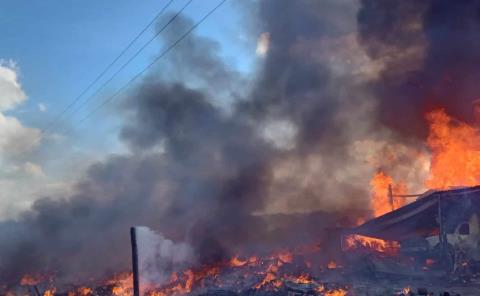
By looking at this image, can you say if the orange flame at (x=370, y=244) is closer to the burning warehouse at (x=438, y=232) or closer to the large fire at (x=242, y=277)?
the burning warehouse at (x=438, y=232)

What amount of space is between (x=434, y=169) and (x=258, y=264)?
13247 mm

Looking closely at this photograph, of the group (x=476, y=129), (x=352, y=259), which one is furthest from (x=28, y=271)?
(x=476, y=129)

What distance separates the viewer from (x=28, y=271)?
28531mm

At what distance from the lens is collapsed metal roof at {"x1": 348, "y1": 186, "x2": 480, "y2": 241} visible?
20250mm

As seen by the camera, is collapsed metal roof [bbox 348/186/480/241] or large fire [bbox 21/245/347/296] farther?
collapsed metal roof [bbox 348/186/480/241]

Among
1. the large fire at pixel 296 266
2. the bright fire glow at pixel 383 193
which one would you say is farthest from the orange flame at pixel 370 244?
the bright fire glow at pixel 383 193

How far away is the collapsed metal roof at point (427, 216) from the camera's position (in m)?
20.2

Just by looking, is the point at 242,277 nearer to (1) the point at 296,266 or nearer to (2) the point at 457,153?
(1) the point at 296,266

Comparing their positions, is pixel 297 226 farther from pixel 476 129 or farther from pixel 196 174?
pixel 476 129

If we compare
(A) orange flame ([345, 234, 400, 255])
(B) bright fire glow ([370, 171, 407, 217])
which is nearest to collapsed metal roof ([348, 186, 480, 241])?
(A) orange flame ([345, 234, 400, 255])

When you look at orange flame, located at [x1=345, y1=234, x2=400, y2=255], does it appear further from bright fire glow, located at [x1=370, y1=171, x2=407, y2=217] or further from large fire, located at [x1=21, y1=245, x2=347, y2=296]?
bright fire glow, located at [x1=370, y1=171, x2=407, y2=217]

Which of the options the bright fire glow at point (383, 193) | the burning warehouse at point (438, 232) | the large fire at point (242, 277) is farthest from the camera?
the bright fire glow at point (383, 193)

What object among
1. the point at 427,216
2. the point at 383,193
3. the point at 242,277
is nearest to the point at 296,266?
the point at 242,277

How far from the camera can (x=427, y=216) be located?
2156 centimetres
